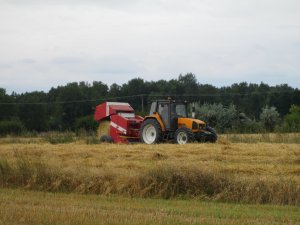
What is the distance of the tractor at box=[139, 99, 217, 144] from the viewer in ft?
69.7

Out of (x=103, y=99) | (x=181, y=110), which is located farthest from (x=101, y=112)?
(x=103, y=99)

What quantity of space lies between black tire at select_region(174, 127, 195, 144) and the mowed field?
4159mm

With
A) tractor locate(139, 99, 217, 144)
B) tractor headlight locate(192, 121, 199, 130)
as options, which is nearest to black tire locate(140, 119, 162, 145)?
tractor locate(139, 99, 217, 144)

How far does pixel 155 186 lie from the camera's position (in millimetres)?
12164

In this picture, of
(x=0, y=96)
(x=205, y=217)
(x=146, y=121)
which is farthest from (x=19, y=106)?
(x=205, y=217)

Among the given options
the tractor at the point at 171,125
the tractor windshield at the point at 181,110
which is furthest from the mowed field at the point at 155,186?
the tractor windshield at the point at 181,110

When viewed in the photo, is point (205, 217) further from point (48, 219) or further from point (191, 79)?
point (191, 79)

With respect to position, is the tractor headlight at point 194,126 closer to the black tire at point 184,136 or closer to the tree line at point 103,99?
the black tire at point 184,136

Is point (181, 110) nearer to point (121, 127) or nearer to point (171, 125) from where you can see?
point (171, 125)

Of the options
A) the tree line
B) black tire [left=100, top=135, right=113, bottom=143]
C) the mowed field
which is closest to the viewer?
the mowed field

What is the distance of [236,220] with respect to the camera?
28.4 ft

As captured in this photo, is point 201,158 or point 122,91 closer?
point 201,158

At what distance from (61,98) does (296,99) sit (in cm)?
3037

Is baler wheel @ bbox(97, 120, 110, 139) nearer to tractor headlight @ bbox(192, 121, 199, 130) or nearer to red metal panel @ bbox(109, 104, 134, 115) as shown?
red metal panel @ bbox(109, 104, 134, 115)
